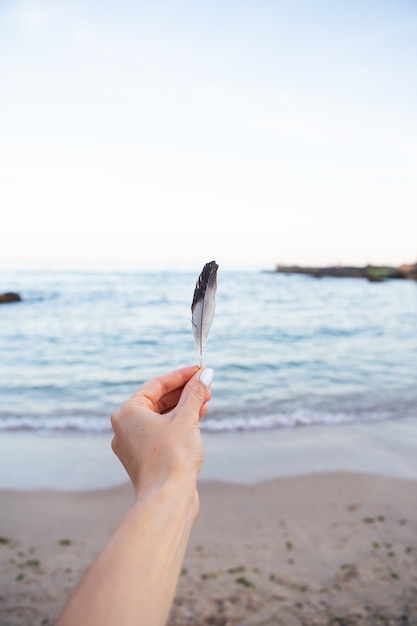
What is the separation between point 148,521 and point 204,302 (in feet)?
3.69

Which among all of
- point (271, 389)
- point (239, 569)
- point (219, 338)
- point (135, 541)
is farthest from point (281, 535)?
point (219, 338)

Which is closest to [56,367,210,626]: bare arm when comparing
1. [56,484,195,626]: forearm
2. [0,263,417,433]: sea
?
[56,484,195,626]: forearm

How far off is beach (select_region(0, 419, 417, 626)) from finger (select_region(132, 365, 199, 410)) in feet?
6.33

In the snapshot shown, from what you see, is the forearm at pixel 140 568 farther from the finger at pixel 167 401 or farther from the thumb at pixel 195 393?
the finger at pixel 167 401

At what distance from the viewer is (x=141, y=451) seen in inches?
62.4

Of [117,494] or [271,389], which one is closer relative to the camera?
[117,494]

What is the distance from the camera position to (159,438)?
1.59m

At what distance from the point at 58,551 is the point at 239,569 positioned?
5.36 ft

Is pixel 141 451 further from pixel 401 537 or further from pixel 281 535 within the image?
pixel 401 537

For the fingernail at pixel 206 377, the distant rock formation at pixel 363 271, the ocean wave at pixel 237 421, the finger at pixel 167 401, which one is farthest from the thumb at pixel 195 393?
the distant rock formation at pixel 363 271

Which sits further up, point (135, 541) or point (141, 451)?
point (141, 451)

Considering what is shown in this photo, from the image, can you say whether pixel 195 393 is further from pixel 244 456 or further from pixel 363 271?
pixel 363 271

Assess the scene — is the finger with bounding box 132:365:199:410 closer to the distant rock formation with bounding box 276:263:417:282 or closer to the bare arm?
the bare arm

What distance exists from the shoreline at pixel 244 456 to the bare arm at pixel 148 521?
12.0 feet
